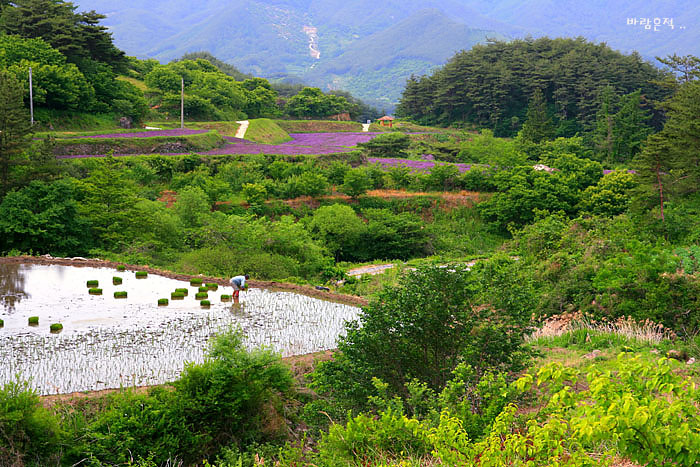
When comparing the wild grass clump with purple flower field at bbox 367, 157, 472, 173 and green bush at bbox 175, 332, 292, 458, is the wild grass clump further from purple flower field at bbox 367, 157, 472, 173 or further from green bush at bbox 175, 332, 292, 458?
purple flower field at bbox 367, 157, 472, 173

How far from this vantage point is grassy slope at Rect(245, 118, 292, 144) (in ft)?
130

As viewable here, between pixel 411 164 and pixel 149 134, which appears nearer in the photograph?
pixel 149 134

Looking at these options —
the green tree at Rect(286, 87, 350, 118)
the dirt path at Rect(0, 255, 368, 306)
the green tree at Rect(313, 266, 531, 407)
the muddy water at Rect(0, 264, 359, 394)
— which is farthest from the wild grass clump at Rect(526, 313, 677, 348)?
the green tree at Rect(286, 87, 350, 118)

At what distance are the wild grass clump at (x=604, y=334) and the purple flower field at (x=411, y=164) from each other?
21960 mm

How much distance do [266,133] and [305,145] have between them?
15.2 ft

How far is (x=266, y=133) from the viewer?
1647 inches

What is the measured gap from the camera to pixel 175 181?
2623 cm

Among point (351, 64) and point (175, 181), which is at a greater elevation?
point (351, 64)

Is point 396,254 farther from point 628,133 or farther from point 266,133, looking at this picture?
point 628,133

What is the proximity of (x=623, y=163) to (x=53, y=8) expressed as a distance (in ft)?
→ 118

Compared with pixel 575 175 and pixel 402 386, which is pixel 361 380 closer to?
pixel 402 386

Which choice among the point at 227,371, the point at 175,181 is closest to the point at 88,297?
the point at 227,371

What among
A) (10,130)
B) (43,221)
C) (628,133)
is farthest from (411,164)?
(43,221)

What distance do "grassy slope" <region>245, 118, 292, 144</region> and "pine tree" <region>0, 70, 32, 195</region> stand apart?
65.9ft
